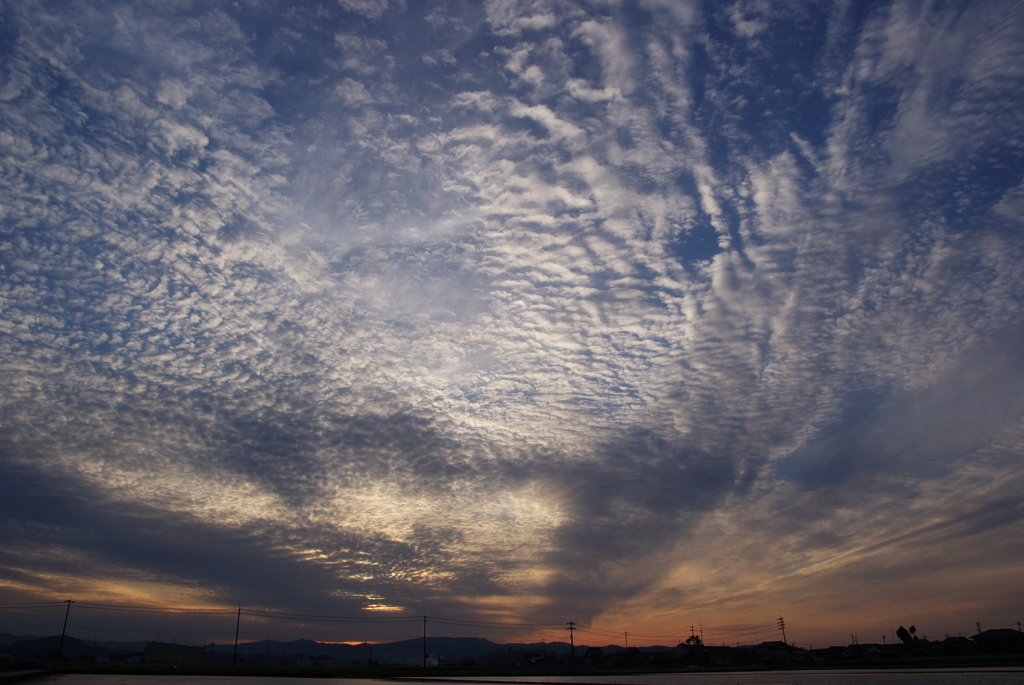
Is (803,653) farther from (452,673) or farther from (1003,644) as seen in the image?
(452,673)

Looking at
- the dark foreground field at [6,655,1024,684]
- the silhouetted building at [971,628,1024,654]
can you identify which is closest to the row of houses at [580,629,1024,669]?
the silhouetted building at [971,628,1024,654]

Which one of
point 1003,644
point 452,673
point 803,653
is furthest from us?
point 803,653

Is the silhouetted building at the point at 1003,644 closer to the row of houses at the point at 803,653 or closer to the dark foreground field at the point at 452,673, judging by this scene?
the row of houses at the point at 803,653

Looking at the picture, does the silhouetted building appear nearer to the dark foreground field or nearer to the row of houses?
the row of houses

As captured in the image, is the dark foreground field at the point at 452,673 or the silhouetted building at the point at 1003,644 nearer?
the dark foreground field at the point at 452,673

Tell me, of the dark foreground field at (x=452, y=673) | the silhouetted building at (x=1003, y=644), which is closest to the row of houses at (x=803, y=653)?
the silhouetted building at (x=1003, y=644)

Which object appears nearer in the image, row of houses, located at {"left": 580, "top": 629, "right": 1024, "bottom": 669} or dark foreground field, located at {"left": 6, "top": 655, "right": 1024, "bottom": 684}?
dark foreground field, located at {"left": 6, "top": 655, "right": 1024, "bottom": 684}

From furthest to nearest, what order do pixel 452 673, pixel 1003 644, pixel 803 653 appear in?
pixel 803 653
pixel 1003 644
pixel 452 673

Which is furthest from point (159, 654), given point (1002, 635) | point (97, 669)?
point (1002, 635)

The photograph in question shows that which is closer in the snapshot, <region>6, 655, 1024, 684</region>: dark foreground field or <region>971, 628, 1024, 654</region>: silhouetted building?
<region>6, 655, 1024, 684</region>: dark foreground field

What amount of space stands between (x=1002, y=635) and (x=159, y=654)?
24791 centimetres

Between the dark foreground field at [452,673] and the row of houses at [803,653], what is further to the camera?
the row of houses at [803,653]

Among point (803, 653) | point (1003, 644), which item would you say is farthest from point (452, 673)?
point (1003, 644)

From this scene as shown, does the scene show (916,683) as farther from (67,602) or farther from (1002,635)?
(67,602)
